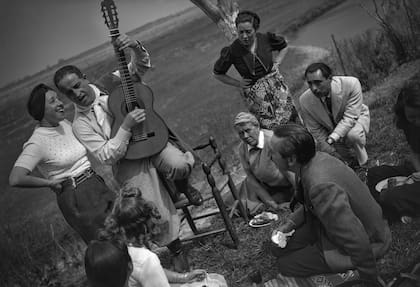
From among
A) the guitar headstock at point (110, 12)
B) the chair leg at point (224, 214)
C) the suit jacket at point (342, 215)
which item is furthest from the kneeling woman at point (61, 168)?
the suit jacket at point (342, 215)

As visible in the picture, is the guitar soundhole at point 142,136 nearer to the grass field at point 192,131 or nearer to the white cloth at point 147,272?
the white cloth at point 147,272

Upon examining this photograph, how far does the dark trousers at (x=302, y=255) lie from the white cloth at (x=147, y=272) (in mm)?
691

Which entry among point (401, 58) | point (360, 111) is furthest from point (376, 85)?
point (360, 111)

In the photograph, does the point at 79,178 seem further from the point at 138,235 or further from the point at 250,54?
the point at 250,54

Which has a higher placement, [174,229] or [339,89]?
[339,89]

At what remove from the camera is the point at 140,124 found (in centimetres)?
300

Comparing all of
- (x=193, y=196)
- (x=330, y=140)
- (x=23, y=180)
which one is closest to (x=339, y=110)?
(x=330, y=140)

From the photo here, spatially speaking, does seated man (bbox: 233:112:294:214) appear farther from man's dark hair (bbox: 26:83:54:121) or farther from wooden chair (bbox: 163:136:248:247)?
man's dark hair (bbox: 26:83:54:121)

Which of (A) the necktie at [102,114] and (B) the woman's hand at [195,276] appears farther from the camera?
(A) the necktie at [102,114]

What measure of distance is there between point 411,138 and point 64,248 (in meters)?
3.22

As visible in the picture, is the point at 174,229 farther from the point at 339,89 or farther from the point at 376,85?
the point at 376,85

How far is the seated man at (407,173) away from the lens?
8.59 feet

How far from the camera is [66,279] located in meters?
4.22

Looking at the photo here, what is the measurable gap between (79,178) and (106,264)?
115 cm
